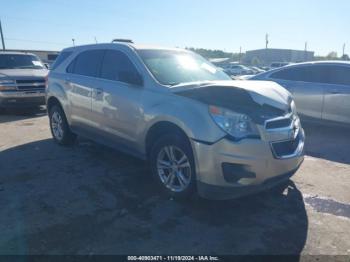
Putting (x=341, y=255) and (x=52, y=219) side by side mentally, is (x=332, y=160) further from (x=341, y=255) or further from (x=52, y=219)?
(x=52, y=219)

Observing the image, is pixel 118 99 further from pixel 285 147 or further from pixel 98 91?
pixel 285 147

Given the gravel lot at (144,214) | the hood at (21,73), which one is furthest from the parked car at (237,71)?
the gravel lot at (144,214)

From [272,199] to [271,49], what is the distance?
83351 mm

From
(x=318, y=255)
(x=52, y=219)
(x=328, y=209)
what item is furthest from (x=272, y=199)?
(x=52, y=219)

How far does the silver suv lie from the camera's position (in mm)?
3533

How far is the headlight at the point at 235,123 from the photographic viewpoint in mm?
3521

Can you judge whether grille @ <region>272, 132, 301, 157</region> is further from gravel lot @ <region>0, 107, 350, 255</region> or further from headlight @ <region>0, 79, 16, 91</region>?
headlight @ <region>0, 79, 16, 91</region>

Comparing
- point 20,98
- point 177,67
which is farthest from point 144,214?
point 20,98

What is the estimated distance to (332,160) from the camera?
19.1 ft


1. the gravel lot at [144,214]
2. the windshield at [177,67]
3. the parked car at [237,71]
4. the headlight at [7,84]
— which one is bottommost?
the gravel lot at [144,214]

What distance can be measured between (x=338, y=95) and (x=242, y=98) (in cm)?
432

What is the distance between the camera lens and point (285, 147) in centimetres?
378

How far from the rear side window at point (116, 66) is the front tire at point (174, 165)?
1125mm

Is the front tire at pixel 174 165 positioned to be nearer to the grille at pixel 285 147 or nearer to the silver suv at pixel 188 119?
the silver suv at pixel 188 119
